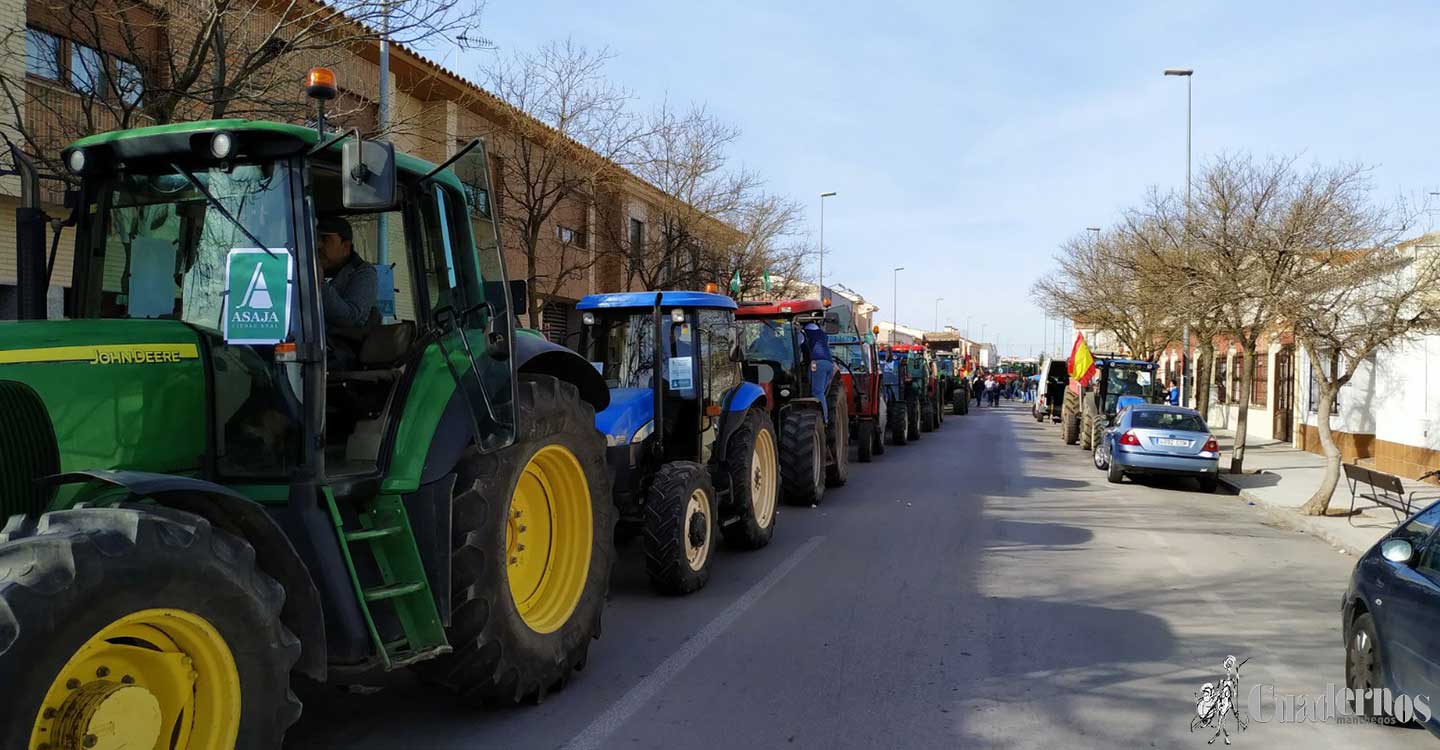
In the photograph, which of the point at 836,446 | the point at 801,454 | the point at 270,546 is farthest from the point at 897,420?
the point at 270,546

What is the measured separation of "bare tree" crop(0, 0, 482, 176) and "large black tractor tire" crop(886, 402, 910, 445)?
50.0 ft

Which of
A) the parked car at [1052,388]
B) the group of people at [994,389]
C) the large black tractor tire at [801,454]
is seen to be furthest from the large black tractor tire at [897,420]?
the group of people at [994,389]

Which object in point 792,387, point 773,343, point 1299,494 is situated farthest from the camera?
point 1299,494

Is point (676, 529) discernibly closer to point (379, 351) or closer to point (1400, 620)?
point (379, 351)

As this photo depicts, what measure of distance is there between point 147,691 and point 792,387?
10.6 m

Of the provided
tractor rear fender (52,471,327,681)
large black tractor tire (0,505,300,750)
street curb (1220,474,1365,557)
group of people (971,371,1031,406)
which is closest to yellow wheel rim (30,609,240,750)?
large black tractor tire (0,505,300,750)

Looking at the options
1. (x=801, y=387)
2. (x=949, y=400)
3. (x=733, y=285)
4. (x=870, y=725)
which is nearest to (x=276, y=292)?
(x=870, y=725)

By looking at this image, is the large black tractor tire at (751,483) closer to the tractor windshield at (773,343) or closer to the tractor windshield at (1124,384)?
the tractor windshield at (773,343)

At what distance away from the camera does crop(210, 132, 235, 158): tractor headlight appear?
3.92 metres

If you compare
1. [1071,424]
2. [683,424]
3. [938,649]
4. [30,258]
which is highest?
[30,258]

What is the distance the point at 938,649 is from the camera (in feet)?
20.7

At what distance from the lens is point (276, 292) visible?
155 inches

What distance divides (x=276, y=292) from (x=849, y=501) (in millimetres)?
10374

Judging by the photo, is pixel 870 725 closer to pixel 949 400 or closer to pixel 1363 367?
pixel 1363 367
